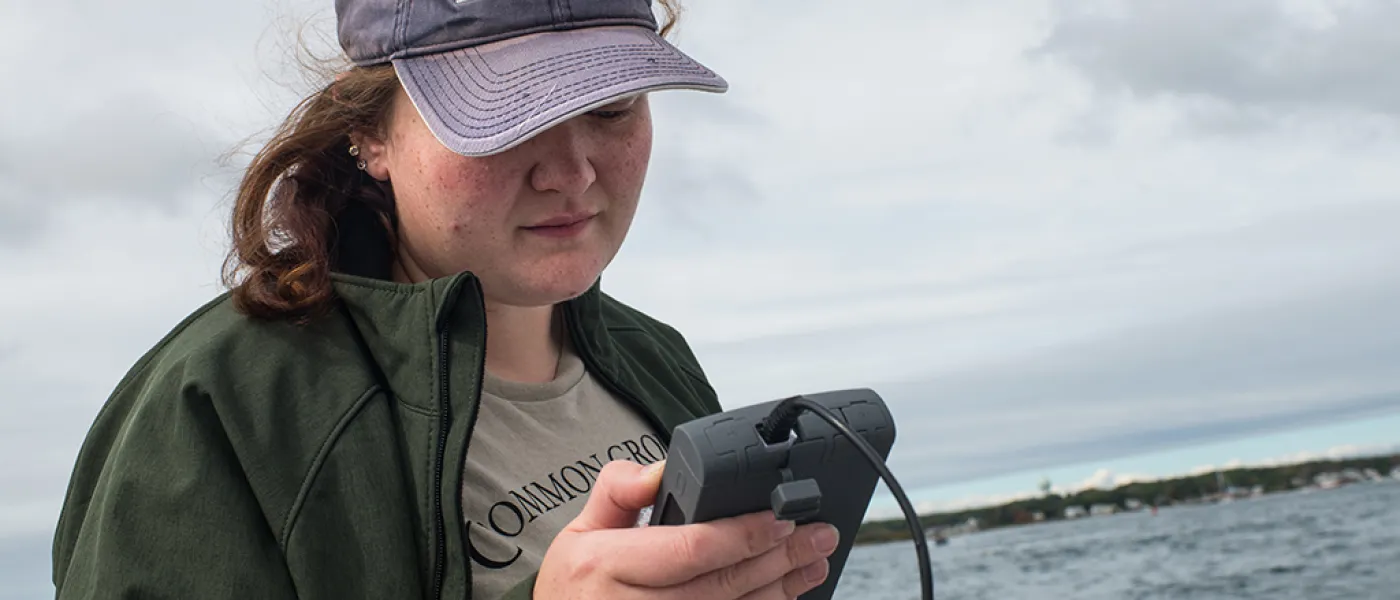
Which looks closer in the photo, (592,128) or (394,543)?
(394,543)

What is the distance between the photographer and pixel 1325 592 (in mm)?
25828

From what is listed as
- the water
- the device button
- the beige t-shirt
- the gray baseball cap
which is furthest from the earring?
the water

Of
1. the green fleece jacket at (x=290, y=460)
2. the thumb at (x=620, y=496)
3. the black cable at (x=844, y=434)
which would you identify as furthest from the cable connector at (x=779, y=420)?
the green fleece jacket at (x=290, y=460)

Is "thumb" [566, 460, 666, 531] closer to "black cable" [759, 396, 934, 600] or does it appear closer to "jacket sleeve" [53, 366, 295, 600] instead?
"black cable" [759, 396, 934, 600]

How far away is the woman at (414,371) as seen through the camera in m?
1.25

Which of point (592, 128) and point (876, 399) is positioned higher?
point (592, 128)

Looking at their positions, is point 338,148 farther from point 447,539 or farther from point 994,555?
point 994,555

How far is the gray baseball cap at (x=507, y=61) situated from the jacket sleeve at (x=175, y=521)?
1.51ft

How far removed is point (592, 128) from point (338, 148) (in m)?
0.41

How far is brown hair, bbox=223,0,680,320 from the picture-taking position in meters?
1.53

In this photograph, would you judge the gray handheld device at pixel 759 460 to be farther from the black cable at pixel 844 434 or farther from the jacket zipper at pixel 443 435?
the jacket zipper at pixel 443 435

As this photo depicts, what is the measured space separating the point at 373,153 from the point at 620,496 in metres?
0.69

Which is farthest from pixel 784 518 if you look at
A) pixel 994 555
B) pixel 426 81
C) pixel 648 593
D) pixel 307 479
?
pixel 994 555

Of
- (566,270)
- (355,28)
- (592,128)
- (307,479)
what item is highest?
(355,28)
